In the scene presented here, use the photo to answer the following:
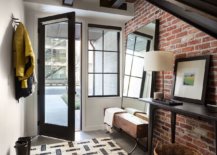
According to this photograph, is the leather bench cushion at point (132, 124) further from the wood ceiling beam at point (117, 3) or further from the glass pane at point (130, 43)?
the wood ceiling beam at point (117, 3)

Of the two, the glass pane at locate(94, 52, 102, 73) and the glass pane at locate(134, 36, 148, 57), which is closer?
the glass pane at locate(134, 36, 148, 57)

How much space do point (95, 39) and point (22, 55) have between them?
86.5 inches

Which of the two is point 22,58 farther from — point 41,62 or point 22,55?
point 41,62

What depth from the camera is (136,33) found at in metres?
3.53

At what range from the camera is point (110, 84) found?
14.0ft

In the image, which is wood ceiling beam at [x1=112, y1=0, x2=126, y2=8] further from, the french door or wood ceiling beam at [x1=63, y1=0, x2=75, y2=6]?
the french door

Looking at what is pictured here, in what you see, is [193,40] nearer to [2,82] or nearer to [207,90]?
[207,90]

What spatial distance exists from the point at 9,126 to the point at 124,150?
1715 millimetres

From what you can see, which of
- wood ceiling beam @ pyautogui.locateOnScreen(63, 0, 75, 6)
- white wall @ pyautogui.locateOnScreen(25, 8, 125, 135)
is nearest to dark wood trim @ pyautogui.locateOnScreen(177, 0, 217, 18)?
wood ceiling beam @ pyautogui.locateOnScreen(63, 0, 75, 6)

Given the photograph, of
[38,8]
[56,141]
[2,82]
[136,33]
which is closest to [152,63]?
[136,33]

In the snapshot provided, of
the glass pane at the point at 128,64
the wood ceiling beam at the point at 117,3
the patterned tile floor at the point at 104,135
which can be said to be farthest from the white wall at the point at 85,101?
the glass pane at the point at 128,64

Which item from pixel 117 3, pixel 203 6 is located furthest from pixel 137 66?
pixel 203 6

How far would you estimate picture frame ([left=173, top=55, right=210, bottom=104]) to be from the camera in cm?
206

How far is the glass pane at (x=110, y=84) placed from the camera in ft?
Result: 13.9
